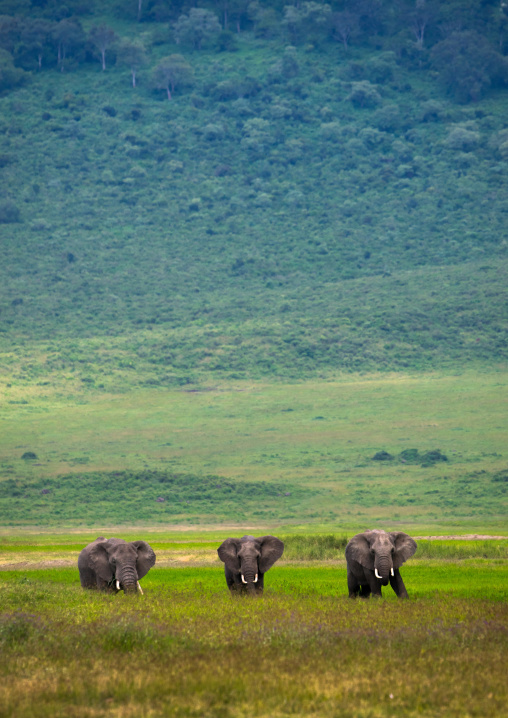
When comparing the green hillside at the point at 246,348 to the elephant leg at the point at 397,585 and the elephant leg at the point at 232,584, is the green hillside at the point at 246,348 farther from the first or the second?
the elephant leg at the point at 397,585

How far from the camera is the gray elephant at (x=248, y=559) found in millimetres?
22594

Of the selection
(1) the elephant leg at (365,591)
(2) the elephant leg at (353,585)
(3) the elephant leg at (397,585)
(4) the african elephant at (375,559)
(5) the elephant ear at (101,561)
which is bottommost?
(5) the elephant ear at (101,561)

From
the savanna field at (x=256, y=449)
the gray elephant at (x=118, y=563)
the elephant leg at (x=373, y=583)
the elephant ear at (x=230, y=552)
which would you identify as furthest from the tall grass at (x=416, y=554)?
the elephant leg at (x=373, y=583)

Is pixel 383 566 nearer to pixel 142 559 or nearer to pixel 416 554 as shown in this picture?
pixel 142 559

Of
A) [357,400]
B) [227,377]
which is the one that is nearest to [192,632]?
[357,400]

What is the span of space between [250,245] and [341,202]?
25.0m

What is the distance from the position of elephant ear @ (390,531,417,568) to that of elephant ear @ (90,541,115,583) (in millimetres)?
6625

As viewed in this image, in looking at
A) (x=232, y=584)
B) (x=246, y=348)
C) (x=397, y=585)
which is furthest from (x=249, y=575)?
(x=246, y=348)

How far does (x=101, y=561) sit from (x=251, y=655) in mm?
9987

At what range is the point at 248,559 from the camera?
2258 centimetres

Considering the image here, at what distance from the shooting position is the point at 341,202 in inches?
7859

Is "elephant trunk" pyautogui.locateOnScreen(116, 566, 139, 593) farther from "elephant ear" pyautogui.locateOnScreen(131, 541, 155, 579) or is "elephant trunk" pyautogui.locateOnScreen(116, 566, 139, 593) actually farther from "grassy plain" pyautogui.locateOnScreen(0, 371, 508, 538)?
"grassy plain" pyautogui.locateOnScreen(0, 371, 508, 538)

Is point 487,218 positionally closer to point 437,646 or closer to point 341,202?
point 341,202

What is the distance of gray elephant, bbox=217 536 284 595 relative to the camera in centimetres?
2259
